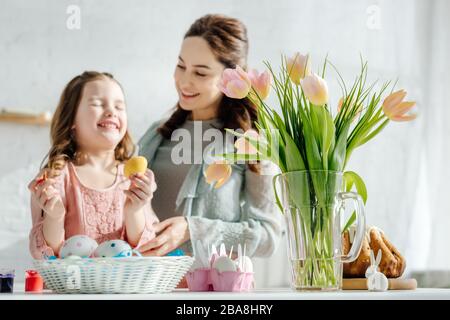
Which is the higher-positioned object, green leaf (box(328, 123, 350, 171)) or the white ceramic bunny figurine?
green leaf (box(328, 123, 350, 171))

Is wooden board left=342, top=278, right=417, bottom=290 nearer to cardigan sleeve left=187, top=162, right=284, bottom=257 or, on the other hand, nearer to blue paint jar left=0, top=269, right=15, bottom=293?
blue paint jar left=0, top=269, right=15, bottom=293

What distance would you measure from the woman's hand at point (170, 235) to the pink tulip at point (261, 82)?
79 cm

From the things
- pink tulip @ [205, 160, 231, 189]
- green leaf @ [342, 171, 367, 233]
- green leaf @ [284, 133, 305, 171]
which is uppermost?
green leaf @ [284, 133, 305, 171]

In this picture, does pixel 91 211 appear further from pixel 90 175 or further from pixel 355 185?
pixel 355 185

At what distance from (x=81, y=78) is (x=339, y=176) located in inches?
46.2

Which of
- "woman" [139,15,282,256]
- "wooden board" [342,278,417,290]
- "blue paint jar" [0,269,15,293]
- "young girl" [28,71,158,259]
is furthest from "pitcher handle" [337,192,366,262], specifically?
"woman" [139,15,282,256]

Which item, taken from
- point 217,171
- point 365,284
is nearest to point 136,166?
point 217,171

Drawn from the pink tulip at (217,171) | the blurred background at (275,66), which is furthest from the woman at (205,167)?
the pink tulip at (217,171)

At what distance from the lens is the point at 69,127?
187 centimetres

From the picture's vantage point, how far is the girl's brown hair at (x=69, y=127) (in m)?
1.83

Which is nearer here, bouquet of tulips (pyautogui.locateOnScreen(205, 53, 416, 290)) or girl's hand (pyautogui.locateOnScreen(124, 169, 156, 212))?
bouquet of tulips (pyautogui.locateOnScreen(205, 53, 416, 290))

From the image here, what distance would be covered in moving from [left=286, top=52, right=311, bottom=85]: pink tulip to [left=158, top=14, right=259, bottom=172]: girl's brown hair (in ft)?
2.96

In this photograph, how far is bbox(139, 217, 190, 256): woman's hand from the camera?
1.73 metres

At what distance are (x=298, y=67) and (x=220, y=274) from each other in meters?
0.35
